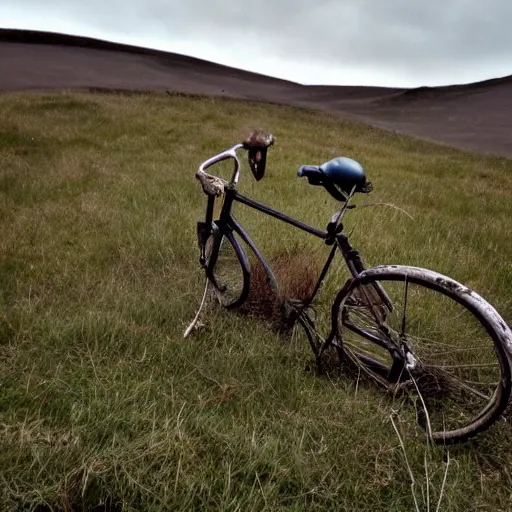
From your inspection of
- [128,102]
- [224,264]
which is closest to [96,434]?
[224,264]

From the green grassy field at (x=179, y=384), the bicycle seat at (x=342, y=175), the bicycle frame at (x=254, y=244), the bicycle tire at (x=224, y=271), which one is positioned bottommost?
the green grassy field at (x=179, y=384)

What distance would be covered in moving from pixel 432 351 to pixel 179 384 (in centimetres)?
180

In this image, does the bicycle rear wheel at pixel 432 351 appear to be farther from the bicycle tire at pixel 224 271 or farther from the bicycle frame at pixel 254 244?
the bicycle tire at pixel 224 271

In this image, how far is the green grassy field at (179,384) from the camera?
7.18 feet

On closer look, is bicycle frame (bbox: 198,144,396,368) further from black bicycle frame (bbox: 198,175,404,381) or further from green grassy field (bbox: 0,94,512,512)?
green grassy field (bbox: 0,94,512,512)

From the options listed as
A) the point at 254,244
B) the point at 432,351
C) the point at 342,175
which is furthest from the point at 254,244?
the point at 432,351

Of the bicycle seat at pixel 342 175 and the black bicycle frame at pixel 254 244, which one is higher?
the bicycle seat at pixel 342 175

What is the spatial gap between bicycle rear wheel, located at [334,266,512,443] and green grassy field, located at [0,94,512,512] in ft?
0.56

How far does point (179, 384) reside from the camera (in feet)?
9.50

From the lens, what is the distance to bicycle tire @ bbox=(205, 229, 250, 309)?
362 centimetres

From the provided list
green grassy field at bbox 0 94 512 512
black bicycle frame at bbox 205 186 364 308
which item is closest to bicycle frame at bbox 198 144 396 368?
black bicycle frame at bbox 205 186 364 308

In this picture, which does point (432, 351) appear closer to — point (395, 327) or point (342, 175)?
point (395, 327)

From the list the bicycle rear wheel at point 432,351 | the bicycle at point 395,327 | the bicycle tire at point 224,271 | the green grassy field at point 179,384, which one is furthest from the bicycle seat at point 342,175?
the green grassy field at point 179,384

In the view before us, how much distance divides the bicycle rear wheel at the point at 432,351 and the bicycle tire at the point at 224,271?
0.96 m
